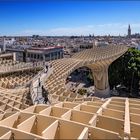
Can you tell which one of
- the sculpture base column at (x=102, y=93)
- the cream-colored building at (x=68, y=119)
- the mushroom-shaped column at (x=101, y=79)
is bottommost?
the sculpture base column at (x=102, y=93)

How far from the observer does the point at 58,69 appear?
42.8 meters

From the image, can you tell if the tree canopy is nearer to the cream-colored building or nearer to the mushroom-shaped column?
the mushroom-shaped column

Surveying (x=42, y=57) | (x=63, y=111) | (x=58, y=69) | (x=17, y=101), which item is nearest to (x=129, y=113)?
(x=63, y=111)

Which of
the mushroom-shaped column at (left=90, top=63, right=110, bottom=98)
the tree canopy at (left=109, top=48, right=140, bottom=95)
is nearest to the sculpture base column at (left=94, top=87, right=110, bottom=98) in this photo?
the mushroom-shaped column at (left=90, top=63, right=110, bottom=98)

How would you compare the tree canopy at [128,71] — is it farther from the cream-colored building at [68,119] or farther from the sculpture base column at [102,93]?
the cream-colored building at [68,119]

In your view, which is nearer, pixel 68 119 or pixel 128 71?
pixel 68 119

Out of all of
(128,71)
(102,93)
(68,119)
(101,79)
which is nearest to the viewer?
(68,119)

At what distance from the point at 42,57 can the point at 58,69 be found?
197 ft

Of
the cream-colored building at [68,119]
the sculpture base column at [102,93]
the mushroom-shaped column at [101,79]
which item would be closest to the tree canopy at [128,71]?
the mushroom-shaped column at [101,79]

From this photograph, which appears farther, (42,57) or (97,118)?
(42,57)

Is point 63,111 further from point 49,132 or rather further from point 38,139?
point 38,139

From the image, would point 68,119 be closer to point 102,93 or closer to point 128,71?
point 102,93

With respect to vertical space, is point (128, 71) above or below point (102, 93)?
above

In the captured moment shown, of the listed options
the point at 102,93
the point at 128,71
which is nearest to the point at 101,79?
the point at 102,93
